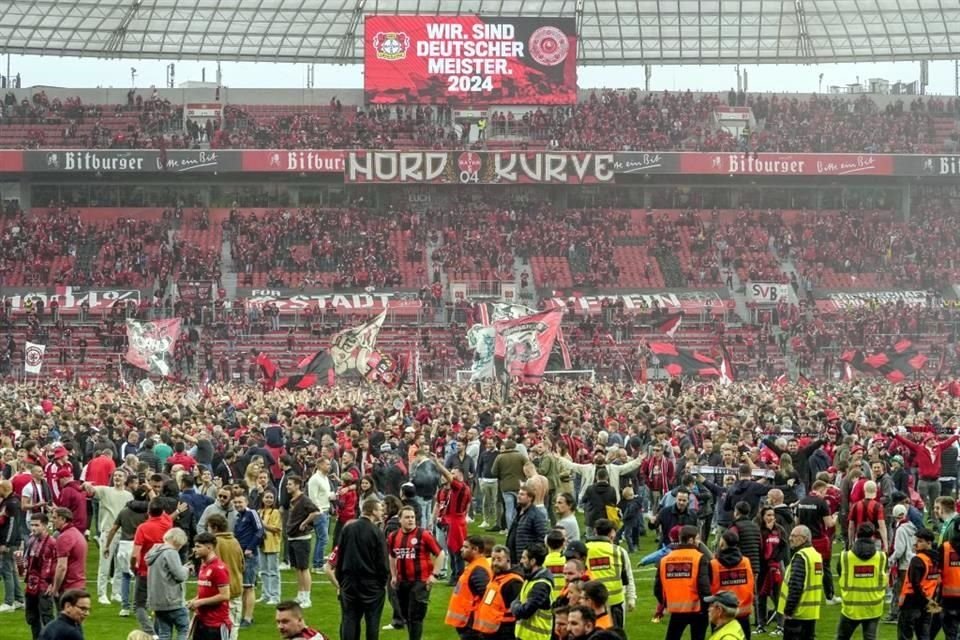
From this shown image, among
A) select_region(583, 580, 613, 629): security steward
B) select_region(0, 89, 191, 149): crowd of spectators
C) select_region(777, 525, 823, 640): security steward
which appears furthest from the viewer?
select_region(0, 89, 191, 149): crowd of spectators

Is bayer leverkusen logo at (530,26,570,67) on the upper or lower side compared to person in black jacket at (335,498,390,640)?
upper

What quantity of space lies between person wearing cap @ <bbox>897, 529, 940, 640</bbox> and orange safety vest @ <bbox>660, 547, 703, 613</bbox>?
211cm

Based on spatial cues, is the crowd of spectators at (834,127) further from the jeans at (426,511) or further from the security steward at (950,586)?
the security steward at (950,586)

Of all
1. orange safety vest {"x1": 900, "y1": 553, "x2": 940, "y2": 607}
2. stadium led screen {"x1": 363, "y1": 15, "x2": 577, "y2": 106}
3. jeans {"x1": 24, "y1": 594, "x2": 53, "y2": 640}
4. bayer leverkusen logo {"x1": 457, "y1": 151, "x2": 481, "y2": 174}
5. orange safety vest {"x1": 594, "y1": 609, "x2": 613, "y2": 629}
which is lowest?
jeans {"x1": 24, "y1": 594, "x2": 53, "y2": 640}

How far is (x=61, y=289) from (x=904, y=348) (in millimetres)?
28902

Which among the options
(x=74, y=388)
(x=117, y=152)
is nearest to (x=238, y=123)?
(x=117, y=152)

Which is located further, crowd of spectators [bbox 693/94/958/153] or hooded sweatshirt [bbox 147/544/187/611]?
crowd of spectators [bbox 693/94/958/153]

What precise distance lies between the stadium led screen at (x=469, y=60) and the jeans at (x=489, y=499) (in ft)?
137

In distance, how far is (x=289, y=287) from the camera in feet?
193

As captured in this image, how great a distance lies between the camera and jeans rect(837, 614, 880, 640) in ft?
48.3

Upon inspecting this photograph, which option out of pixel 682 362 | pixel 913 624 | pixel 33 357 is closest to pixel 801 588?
pixel 913 624

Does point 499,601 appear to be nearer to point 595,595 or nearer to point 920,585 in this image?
point 595,595

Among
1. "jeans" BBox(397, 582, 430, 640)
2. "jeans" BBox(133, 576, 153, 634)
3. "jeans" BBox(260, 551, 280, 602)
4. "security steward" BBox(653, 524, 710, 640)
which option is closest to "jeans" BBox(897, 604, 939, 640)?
"security steward" BBox(653, 524, 710, 640)

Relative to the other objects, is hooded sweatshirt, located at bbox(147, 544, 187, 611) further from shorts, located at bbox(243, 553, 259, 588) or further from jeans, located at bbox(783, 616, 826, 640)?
jeans, located at bbox(783, 616, 826, 640)
